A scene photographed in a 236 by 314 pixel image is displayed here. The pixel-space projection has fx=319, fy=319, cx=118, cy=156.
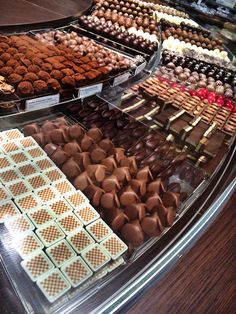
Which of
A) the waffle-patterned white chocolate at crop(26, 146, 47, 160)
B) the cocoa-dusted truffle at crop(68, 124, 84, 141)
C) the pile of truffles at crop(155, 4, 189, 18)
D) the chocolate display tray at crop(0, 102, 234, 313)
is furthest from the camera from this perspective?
the pile of truffles at crop(155, 4, 189, 18)

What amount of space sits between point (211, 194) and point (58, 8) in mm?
3088

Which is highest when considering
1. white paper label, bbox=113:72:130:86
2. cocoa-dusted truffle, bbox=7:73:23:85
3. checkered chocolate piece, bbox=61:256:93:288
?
cocoa-dusted truffle, bbox=7:73:23:85

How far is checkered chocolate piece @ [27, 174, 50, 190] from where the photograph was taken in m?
1.58

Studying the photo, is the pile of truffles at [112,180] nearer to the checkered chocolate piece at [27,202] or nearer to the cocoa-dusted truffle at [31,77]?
the checkered chocolate piece at [27,202]

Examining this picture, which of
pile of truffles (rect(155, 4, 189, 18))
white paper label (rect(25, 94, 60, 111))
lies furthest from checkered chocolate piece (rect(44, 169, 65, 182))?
pile of truffles (rect(155, 4, 189, 18))

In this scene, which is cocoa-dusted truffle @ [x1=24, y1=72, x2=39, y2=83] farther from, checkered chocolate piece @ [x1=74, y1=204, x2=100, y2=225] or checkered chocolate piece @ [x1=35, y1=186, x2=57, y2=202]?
checkered chocolate piece @ [x1=74, y1=204, x2=100, y2=225]

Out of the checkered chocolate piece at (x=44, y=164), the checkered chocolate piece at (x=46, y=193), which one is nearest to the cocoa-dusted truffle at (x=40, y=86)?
the checkered chocolate piece at (x=44, y=164)

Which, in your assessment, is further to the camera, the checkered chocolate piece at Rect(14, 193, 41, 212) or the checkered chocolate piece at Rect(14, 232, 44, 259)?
the checkered chocolate piece at Rect(14, 193, 41, 212)

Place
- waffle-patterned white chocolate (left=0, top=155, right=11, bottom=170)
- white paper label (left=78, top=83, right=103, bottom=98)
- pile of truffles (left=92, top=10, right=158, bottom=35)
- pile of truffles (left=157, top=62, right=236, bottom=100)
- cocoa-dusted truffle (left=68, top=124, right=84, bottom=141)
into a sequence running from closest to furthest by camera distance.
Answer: waffle-patterned white chocolate (left=0, top=155, right=11, bottom=170) < cocoa-dusted truffle (left=68, top=124, right=84, bottom=141) < white paper label (left=78, top=83, right=103, bottom=98) < pile of truffles (left=157, top=62, right=236, bottom=100) < pile of truffles (left=92, top=10, right=158, bottom=35)

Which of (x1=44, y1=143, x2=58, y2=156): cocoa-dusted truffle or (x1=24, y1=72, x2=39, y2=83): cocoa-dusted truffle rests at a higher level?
(x1=24, y1=72, x2=39, y2=83): cocoa-dusted truffle

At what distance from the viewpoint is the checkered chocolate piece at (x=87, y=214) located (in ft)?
4.90

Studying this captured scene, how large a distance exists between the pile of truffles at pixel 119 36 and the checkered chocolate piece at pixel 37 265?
263 centimetres

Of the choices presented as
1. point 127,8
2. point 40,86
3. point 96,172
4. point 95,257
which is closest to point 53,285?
point 95,257

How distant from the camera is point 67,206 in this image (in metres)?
1.53
